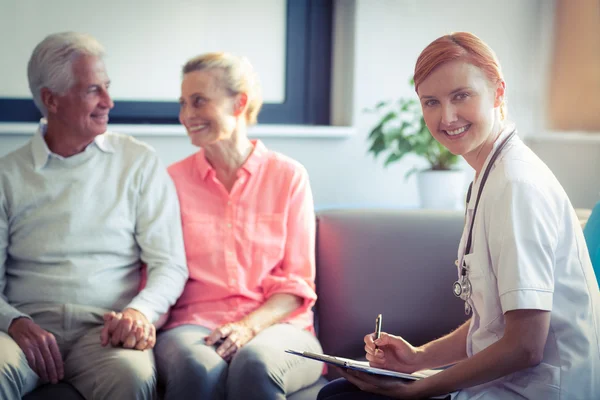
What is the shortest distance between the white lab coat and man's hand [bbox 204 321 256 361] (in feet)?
2.41

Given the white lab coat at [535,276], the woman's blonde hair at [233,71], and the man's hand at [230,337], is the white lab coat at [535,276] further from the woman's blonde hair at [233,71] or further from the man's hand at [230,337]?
the woman's blonde hair at [233,71]

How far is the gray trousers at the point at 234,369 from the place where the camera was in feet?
5.87

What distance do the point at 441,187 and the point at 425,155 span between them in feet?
0.49

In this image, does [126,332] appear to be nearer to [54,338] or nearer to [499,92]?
[54,338]

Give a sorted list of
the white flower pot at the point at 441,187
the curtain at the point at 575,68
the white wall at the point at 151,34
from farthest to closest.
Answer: the curtain at the point at 575,68, the white flower pot at the point at 441,187, the white wall at the point at 151,34

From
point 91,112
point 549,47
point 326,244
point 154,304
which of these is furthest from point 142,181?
point 549,47

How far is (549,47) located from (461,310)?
1.69 m

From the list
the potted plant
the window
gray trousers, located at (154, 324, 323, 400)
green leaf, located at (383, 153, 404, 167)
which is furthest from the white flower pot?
gray trousers, located at (154, 324, 323, 400)

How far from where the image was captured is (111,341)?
1902 millimetres

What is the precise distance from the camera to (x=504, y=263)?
4.14ft

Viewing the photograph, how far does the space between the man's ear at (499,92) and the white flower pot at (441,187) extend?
4.73 ft

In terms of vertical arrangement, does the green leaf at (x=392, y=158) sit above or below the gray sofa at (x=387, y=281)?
above

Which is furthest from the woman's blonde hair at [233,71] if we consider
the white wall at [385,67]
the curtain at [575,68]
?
the curtain at [575,68]

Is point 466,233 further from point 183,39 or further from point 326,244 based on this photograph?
point 183,39
